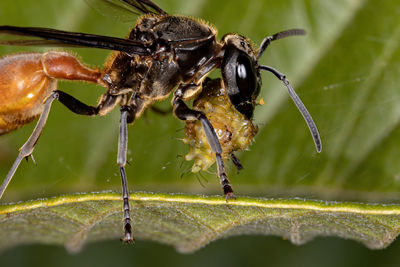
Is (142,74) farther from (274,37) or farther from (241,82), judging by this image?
(274,37)

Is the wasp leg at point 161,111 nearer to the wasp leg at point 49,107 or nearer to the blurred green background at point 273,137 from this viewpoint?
the blurred green background at point 273,137

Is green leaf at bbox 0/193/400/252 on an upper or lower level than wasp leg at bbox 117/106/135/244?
lower

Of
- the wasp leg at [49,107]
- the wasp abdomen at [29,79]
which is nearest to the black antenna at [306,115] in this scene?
the wasp leg at [49,107]

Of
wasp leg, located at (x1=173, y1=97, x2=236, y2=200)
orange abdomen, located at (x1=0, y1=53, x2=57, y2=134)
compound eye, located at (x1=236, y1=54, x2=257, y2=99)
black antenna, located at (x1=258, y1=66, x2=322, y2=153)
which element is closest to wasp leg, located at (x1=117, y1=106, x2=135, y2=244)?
wasp leg, located at (x1=173, y1=97, x2=236, y2=200)

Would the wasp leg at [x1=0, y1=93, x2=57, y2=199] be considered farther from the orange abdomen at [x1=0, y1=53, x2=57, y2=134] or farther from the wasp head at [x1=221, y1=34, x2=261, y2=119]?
the wasp head at [x1=221, y1=34, x2=261, y2=119]

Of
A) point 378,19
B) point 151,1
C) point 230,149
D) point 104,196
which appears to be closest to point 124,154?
point 230,149

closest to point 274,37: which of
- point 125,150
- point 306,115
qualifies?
point 306,115
